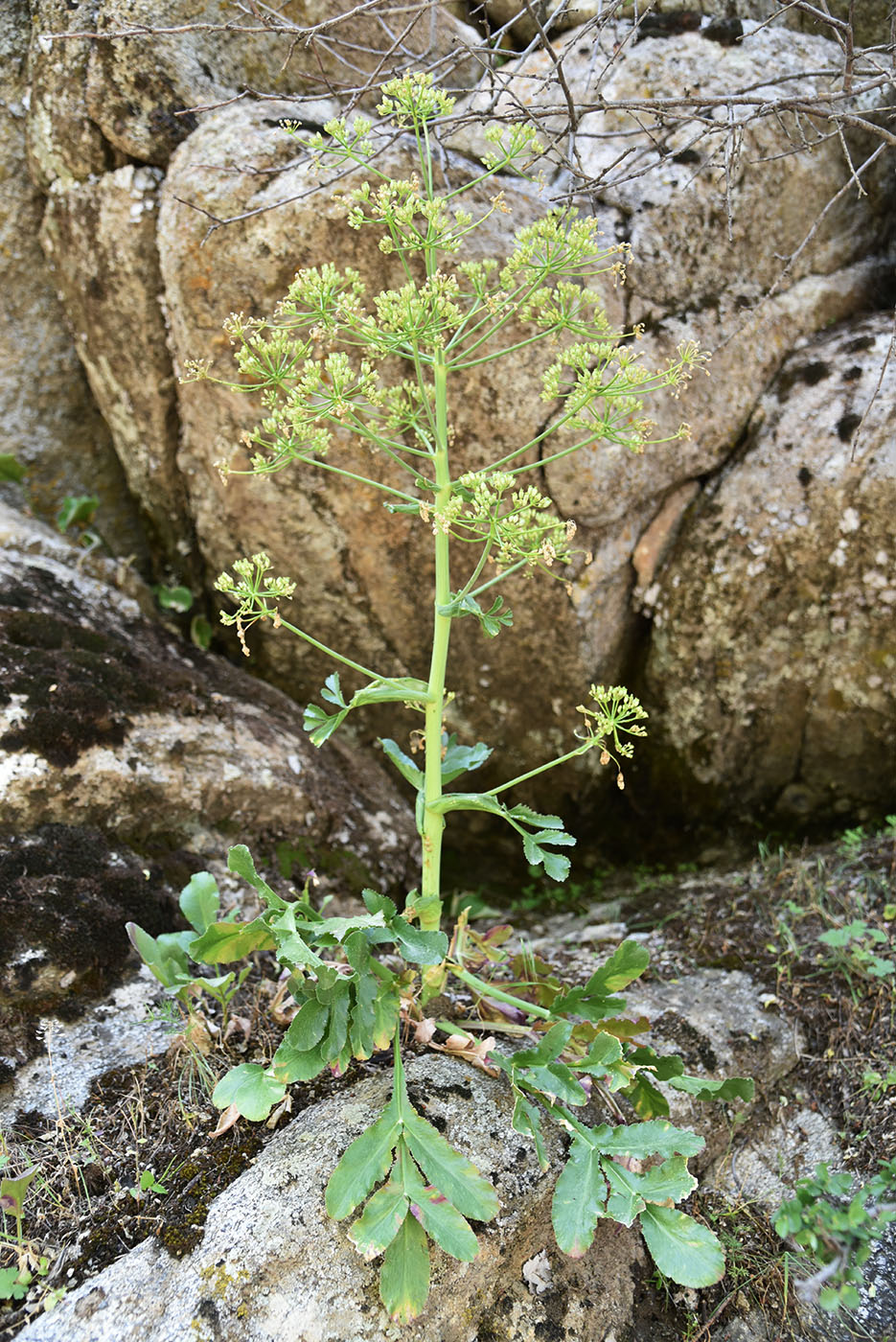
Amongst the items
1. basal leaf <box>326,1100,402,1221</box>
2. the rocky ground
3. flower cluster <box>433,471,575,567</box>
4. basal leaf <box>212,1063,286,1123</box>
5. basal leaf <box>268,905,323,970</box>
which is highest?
flower cluster <box>433,471,575,567</box>

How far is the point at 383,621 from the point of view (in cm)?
361

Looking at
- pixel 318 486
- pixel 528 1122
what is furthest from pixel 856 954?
pixel 318 486

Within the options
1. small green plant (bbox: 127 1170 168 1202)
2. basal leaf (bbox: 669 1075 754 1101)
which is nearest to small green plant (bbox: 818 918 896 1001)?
basal leaf (bbox: 669 1075 754 1101)

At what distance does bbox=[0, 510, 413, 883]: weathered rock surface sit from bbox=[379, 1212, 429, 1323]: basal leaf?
1494 millimetres

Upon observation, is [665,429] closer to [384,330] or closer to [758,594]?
[758,594]

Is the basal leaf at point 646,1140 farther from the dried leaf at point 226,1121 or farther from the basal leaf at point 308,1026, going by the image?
the dried leaf at point 226,1121

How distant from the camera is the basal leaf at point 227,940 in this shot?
1.89 m

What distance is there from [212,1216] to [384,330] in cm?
197

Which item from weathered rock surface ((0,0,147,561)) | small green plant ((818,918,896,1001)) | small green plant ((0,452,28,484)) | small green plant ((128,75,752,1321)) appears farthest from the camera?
small green plant ((0,452,28,484))

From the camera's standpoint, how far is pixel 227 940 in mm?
1930

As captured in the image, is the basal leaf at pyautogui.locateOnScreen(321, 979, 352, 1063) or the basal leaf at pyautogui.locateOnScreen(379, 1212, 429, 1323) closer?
the basal leaf at pyautogui.locateOnScreen(379, 1212, 429, 1323)

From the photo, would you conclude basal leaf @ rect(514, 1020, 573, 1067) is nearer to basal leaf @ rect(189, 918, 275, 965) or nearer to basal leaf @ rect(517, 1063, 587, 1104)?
basal leaf @ rect(517, 1063, 587, 1104)

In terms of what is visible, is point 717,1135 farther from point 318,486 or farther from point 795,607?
point 318,486

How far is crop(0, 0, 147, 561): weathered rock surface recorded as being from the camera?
348 centimetres
